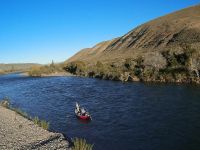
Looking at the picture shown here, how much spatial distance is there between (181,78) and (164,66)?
7.03m

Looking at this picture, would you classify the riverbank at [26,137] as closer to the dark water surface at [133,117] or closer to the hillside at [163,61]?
the dark water surface at [133,117]

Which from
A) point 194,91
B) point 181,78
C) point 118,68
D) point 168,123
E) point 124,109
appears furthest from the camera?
point 118,68

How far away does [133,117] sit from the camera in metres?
32.1

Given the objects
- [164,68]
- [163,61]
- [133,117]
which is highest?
[163,61]

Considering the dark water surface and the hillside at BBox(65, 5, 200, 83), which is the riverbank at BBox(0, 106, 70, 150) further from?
the hillside at BBox(65, 5, 200, 83)

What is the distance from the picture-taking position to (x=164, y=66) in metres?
64.4

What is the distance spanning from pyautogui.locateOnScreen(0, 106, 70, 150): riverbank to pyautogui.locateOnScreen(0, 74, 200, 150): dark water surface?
2.66 m

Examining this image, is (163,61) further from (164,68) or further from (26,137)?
(26,137)

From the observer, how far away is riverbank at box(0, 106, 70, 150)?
830 inches

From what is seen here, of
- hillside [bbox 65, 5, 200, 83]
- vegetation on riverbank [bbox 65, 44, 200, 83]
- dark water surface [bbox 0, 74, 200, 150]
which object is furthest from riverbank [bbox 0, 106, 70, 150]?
hillside [bbox 65, 5, 200, 83]

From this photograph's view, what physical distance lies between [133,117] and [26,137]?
12830 millimetres

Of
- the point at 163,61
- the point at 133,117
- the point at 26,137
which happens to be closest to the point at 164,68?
the point at 163,61

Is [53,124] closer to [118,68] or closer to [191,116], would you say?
[191,116]

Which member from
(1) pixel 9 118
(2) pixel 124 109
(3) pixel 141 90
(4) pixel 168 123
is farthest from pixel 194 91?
(1) pixel 9 118
